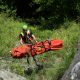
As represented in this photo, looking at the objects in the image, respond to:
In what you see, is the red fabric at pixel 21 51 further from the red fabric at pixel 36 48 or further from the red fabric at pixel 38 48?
the red fabric at pixel 38 48

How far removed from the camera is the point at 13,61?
13695 mm

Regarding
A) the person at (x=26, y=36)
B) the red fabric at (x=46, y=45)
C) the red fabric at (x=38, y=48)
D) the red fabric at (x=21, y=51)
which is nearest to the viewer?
the person at (x=26, y=36)

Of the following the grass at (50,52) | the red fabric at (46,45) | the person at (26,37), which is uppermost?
the person at (26,37)

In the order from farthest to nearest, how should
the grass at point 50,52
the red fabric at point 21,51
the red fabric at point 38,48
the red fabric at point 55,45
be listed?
the red fabric at point 55,45, the red fabric at point 38,48, the red fabric at point 21,51, the grass at point 50,52

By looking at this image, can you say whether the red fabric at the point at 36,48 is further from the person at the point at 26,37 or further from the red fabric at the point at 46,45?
the person at the point at 26,37

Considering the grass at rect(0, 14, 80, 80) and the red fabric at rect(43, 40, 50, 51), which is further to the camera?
the red fabric at rect(43, 40, 50, 51)

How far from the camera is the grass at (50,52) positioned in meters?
9.53

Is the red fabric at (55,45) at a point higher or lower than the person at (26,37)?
lower

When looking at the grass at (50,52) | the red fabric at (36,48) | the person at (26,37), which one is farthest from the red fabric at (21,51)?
the grass at (50,52)

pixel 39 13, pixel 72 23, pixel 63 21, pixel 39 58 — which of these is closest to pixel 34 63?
pixel 39 58

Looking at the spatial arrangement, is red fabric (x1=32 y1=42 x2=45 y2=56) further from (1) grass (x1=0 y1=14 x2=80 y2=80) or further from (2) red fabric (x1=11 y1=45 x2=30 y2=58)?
(1) grass (x1=0 y1=14 x2=80 y2=80)

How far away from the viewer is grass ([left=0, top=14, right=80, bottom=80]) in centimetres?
953

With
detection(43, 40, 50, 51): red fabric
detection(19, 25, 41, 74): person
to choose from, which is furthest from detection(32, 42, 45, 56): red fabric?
detection(19, 25, 41, 74): person

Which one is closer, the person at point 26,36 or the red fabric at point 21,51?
the person at point 26,36
